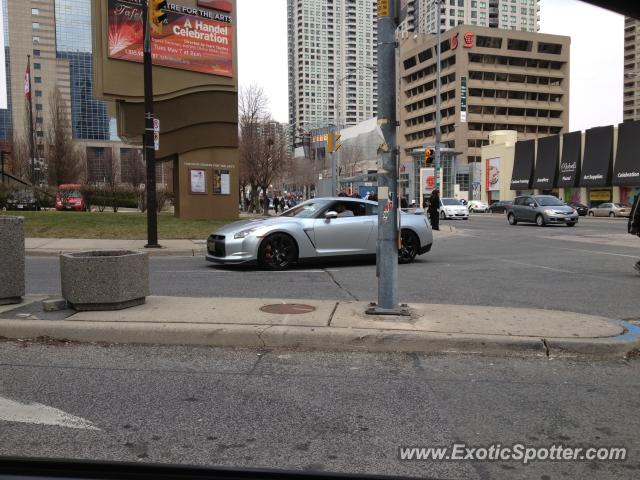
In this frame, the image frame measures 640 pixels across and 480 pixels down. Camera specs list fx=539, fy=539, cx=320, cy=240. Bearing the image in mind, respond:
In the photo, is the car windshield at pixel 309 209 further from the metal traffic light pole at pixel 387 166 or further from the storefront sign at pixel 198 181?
the storefront sign at pixel 198 181

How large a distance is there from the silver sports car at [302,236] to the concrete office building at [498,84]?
87.4 meters

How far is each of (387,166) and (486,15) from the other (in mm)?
173220

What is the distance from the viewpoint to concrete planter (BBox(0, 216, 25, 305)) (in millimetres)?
6082

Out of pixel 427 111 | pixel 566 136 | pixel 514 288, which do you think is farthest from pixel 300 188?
pixel 514 288

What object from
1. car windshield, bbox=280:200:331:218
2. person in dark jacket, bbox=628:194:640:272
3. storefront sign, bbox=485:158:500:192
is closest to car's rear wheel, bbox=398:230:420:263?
car windshield, bbox=280:200:331:218

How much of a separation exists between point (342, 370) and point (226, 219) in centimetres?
1956

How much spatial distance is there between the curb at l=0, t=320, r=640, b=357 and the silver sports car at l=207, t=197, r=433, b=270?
485 centimetres

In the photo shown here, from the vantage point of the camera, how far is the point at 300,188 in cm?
10488

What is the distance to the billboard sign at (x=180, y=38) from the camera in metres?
21.3

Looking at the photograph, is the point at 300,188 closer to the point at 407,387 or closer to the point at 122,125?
the point at 122,125


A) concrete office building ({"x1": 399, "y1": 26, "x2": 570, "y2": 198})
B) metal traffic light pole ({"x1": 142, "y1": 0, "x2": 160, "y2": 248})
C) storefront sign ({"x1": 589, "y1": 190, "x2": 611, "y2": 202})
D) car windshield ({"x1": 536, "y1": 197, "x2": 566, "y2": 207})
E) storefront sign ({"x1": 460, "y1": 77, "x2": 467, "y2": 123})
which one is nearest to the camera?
metal traffic light pole ({"x1": 142, "y1": 0, "x2": 160, "y2": 248})

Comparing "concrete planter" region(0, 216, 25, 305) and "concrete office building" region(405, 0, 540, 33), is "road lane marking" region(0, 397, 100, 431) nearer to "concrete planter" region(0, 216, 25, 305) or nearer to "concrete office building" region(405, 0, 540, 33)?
"concrete planter" region(0, 216, 25, 305)

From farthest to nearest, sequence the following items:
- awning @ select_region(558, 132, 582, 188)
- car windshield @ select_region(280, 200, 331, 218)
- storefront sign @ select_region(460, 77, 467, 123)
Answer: storefront sign @ select_region(460, 77, 467, 123) < awning @ select_region(558, 132, 582, 188) < car windshield @ select_region(280, 200, 331, 218)

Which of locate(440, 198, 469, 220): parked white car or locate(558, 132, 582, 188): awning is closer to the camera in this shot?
Answer: locate(440, 198, 469, 220): parked white car
